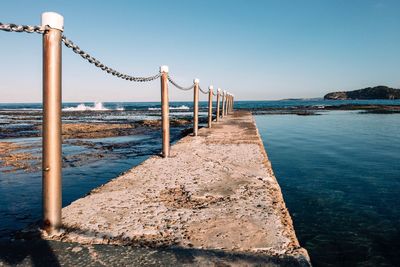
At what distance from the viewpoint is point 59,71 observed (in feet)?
6.96

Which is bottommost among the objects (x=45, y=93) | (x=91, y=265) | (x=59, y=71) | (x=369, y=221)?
(x=369, y=221)

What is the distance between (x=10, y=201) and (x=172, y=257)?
3.54 meters

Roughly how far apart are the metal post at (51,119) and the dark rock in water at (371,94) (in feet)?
461

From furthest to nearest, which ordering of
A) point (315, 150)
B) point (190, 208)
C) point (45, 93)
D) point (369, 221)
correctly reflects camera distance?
point (315, 150) → point (369, 221) → point (190, 208) → point (45, 93)

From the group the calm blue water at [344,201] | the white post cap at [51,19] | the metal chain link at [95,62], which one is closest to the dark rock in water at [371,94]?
the calm blue water at [344,201]

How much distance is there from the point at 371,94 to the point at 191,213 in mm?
150469

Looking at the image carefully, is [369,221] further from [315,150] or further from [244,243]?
[315,150]

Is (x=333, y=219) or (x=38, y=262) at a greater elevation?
(x=38, y=262)

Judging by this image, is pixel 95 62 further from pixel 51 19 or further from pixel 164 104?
pixel 164 104

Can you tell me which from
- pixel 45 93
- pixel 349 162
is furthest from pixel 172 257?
pixel 349 162

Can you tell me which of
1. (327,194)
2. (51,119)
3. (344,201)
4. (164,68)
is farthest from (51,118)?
(327,194)

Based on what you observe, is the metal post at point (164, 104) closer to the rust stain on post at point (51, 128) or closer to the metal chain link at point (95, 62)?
the metal chain link at point (95, 62)

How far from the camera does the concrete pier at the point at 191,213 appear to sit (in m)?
1.92

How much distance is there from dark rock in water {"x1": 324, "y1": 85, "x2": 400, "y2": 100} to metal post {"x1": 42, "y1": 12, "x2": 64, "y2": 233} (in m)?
141
